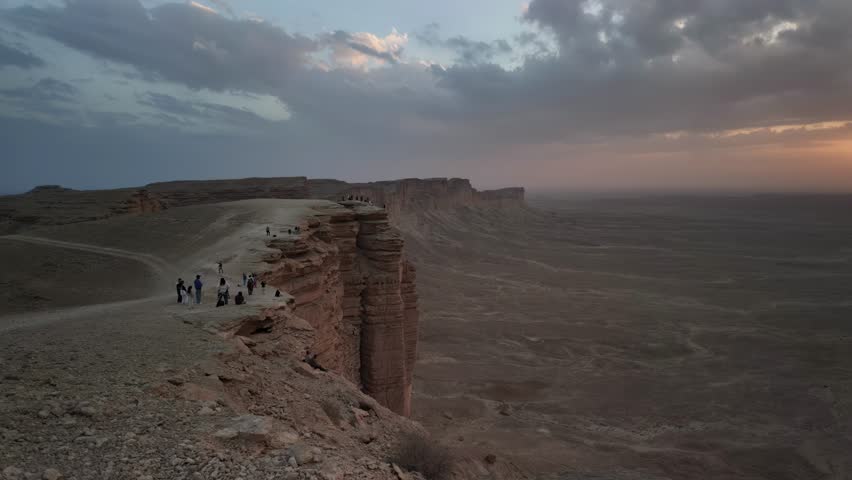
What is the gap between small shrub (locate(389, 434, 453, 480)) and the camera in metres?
7.45

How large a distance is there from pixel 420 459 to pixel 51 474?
4744 millimetres

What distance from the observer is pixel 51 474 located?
4.71 meters

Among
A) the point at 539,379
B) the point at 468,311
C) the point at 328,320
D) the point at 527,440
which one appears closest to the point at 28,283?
the point at 328,320

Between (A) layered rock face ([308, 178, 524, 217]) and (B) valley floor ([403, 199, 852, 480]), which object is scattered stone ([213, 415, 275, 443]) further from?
(A) layered rock face ([308, 178, 524, 217])

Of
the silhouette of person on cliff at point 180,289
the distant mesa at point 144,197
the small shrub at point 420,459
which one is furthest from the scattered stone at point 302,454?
the distant mesa at point 144,197

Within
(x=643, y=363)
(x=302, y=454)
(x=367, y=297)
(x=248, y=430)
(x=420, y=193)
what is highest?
(x=420, y=193)

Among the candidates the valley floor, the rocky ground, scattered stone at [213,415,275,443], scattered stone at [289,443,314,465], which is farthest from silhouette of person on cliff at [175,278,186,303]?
the valley floor

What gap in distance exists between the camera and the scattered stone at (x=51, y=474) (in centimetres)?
467

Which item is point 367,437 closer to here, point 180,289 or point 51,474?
point 51,474

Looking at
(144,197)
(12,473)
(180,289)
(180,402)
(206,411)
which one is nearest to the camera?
(12,473)

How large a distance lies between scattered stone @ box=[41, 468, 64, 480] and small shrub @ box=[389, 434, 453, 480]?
4242 millimetres

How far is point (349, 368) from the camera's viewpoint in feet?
59.9

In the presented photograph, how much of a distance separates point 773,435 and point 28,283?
3153 centimetres

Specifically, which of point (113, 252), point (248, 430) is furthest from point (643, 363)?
point (248, 430)
